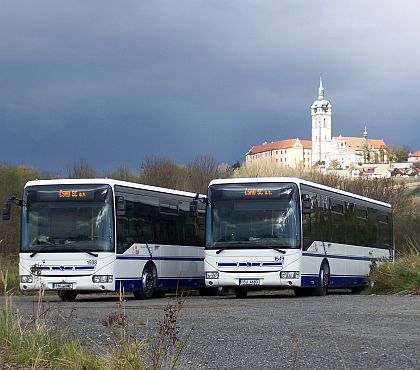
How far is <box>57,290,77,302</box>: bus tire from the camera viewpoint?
2544 cm

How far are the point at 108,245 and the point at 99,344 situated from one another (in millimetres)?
13113

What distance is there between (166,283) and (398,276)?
21.4 feet

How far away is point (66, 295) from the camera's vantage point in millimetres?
26219

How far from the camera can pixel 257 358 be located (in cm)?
1026

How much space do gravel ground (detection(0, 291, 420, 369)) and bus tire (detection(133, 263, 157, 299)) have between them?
20.9 feet

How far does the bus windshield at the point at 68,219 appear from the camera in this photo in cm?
2412

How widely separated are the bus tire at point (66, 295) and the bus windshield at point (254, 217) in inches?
161

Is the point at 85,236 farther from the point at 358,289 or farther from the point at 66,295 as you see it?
the point at 358,289

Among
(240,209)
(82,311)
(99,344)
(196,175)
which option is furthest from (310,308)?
(196,175)

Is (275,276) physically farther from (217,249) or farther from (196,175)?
(196,175)

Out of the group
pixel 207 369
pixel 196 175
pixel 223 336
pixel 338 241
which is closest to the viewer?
pixel 207 369

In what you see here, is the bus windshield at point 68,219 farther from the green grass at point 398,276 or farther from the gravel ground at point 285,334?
the green grass at point 398,276

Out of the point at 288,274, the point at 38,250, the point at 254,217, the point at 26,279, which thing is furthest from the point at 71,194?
the point at 288,274

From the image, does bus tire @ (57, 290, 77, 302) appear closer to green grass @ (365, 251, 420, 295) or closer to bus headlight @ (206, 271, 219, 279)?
bus headlight @ (206, 271, 219, 279)
